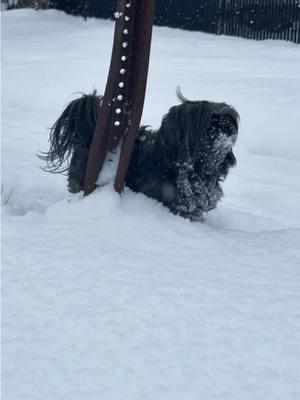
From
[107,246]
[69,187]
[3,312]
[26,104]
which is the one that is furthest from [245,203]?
[26,104]

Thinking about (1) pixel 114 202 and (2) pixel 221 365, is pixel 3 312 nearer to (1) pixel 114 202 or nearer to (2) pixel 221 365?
(2) pixel 221 365

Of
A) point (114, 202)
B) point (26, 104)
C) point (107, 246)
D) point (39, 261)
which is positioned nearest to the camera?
point (39, 261)

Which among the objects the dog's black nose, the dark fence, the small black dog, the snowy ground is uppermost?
the dark fence

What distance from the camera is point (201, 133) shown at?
13.2ft

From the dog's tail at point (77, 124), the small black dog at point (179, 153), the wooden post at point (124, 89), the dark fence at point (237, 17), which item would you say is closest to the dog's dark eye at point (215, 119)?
the small black dog at point (179, 153)

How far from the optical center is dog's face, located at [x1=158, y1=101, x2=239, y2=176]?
4.04m

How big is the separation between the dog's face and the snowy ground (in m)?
0.34

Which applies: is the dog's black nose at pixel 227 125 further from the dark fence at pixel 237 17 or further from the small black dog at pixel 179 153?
the dark fence at pixel 237 17

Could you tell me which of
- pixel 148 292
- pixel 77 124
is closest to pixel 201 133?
pixel 77 124

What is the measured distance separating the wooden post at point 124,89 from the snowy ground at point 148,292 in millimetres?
200

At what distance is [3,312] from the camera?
2.75 meters

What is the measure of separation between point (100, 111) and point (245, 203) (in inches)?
63.8

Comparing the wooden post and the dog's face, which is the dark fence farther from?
the wooden post

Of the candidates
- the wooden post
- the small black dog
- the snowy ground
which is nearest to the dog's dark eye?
the small black dog
